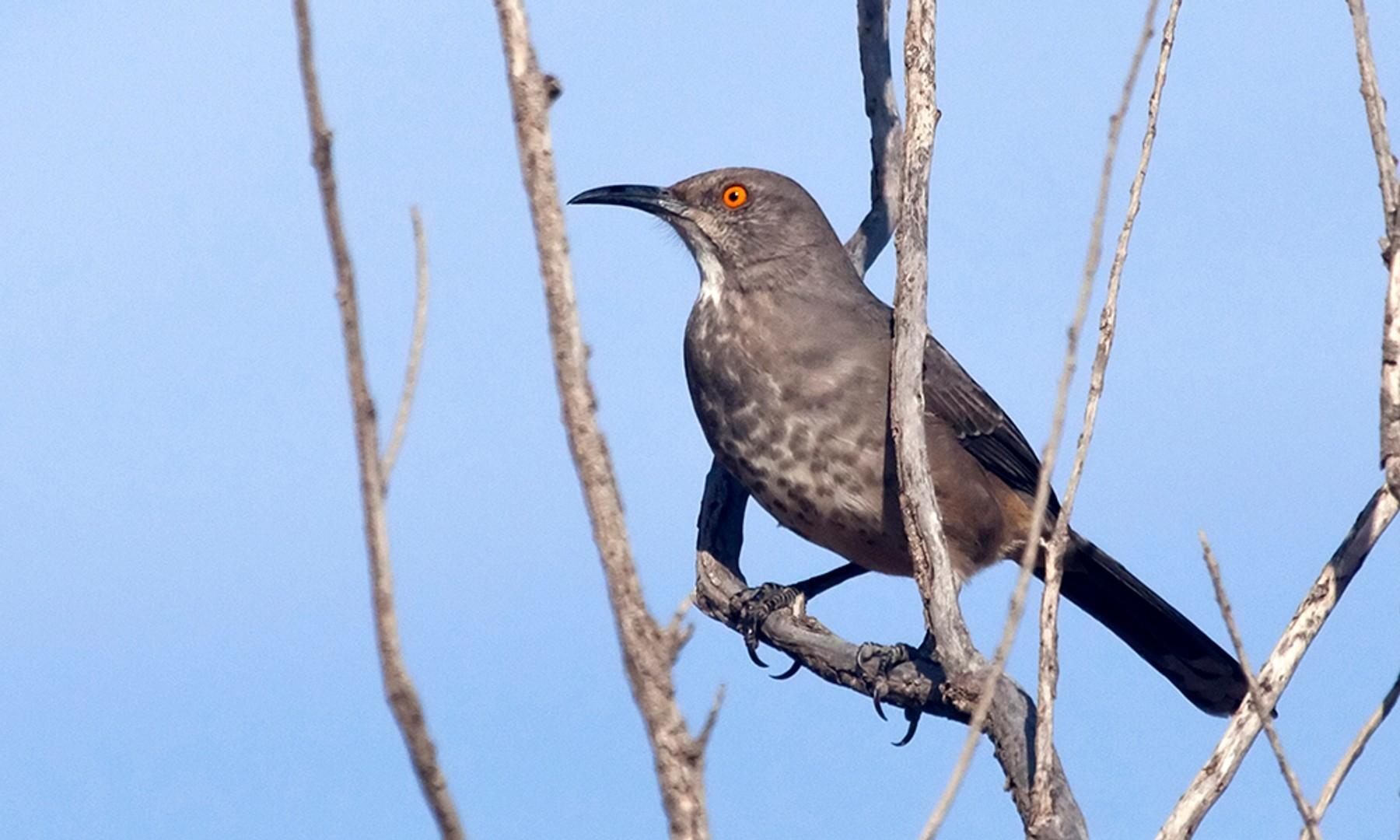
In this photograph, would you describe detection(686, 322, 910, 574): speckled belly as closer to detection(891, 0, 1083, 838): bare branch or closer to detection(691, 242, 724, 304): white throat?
detection(691, 242, 724, 304): white throat

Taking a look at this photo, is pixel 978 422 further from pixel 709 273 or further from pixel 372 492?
pixel 372 492

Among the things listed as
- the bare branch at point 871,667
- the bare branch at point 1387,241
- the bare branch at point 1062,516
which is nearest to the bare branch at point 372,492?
the bare branch at point 1062,516

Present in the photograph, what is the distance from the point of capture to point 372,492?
1.90m

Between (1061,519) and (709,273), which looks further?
(709,273)

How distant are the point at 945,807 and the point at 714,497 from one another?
4.18 metres

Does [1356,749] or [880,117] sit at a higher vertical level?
[880,117]

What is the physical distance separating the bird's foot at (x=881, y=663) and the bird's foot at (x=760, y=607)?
0.60 meters

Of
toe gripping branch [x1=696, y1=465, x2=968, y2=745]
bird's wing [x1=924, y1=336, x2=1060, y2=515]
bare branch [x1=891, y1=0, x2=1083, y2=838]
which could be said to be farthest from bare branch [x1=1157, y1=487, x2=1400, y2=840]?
bird's wing [x1=924, y1=336, x2=1060, y2=515]

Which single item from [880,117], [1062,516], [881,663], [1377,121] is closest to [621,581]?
[1062,516]

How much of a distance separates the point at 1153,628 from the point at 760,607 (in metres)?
1.68

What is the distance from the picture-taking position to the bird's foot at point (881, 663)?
506cm

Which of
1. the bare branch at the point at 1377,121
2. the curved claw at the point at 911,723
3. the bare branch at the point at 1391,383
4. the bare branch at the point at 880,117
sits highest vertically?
the bare branch at the point at 880,117

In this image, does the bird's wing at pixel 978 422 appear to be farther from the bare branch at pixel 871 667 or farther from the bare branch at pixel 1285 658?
the bare branch at pixel 1285 658

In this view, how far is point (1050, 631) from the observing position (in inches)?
133
